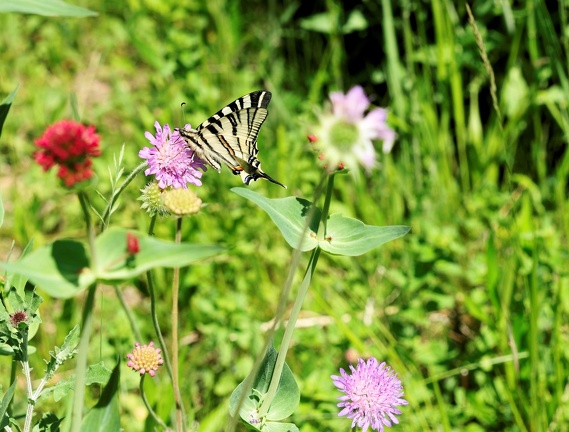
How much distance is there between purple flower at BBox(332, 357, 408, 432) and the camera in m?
1.06

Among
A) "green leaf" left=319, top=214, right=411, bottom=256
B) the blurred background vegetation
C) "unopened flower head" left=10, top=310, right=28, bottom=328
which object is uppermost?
"green leaf" left=319, top=214, right=411, bottom=256

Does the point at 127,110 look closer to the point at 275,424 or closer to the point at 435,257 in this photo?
the point at 435,257

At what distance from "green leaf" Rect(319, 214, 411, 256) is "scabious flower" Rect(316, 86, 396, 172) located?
0.21 meters

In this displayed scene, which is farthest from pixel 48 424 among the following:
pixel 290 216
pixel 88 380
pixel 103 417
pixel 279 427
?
pixel 290 216

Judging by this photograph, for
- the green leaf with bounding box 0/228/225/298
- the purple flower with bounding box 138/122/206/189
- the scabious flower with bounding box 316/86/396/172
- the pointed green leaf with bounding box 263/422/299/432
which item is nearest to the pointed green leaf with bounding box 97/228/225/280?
the green leaf with bounding box 0/228/225/298

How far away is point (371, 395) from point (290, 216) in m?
0.33

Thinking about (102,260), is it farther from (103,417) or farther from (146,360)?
(146,360)

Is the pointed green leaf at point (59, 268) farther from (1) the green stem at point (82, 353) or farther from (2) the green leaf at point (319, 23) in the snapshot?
(2) the green leaf at point (319, 23)

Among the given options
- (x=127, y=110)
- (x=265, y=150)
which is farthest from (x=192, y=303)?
(x=127, y=110)

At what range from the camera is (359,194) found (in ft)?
7.12

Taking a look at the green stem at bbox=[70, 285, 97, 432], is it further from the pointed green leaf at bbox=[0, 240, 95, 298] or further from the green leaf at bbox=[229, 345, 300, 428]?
the green leaf at bbox=[229, 345, 300, 428]

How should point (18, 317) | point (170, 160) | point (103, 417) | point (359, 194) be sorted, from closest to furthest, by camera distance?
point (103, 417) < point (18, 317) < point (170, 160) < point (359, 194)

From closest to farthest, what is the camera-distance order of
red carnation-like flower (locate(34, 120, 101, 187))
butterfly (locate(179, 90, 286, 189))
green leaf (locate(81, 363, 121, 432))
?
red carnation-like flower (locate(34, 120, 101, 187)) < green leaf (locate(81, 363, 121, 432)) < butterfly (locate(179, 90, 286, 189))

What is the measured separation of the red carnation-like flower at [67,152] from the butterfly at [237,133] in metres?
0.46
